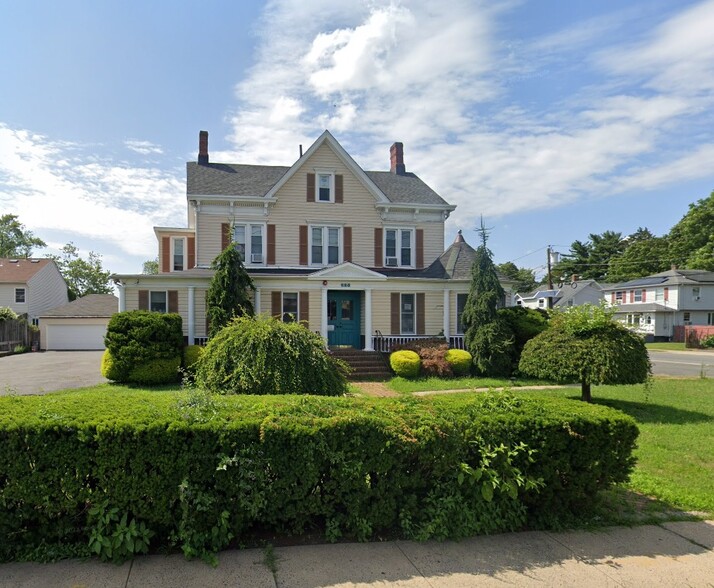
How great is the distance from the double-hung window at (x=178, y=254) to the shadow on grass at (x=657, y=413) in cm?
1802

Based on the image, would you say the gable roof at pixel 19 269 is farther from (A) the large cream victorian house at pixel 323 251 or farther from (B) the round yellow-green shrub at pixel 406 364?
(B) the round yellow-green shrub at pixel 406 364

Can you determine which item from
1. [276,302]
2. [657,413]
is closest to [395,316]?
[276,302]

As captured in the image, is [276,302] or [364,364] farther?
[276,302]

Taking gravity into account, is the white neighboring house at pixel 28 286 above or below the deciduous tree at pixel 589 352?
above

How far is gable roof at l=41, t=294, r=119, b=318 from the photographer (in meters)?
30.4

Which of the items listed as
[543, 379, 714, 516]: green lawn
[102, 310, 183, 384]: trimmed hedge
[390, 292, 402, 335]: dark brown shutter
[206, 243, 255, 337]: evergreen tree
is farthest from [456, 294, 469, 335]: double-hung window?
[102, 310, 183, 384]: trimmed hedge

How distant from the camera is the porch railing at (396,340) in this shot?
18.0m

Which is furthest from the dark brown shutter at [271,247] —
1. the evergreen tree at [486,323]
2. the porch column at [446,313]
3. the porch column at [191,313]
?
the evergreen tree at [486,323]

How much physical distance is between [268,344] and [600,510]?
4.85 metres

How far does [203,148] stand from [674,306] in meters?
42.5

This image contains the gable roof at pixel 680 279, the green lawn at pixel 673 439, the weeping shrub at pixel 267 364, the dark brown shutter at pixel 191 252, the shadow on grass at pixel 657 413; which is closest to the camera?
the green lawn at pixel 673 439

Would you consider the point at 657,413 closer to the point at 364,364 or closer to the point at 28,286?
the point at 364,364

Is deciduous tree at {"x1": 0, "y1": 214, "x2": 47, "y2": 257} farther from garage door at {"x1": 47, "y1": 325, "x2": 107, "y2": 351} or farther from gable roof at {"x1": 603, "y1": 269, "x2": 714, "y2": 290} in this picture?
gable roof at {"x1": 603, "y1": 269, "x2": 714, "y2": 290}

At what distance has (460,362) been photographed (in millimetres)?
16016
